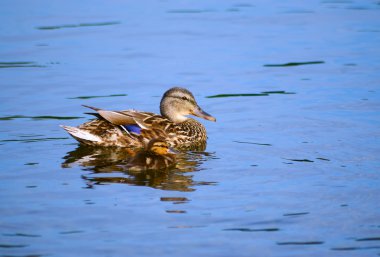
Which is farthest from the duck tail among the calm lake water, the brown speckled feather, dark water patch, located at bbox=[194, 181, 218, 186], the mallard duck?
dark water patch, located at bbox=[194, 181, 218, 186]

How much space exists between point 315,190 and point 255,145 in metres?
1.64

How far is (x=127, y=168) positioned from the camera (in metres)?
8.53

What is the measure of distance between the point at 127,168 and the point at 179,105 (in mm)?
1964

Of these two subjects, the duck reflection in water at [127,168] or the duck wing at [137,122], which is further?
the duck wing at [137,122]

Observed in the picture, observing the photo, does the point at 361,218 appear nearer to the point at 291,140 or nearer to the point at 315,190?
the point at 315,190

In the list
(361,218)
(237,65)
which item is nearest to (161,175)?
(361,218)

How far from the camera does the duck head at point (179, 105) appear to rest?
10.3 metres

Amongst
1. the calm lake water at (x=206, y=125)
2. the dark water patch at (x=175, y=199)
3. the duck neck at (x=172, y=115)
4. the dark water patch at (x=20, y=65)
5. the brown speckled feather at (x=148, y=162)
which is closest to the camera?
the calm lake water at (x=206, y=125)

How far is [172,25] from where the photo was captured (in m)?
15.5

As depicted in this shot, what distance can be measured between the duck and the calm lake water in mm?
→ 131

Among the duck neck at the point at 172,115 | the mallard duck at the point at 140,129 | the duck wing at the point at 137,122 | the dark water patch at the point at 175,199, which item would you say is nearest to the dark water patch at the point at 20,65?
the duck neck at the point at 172,115

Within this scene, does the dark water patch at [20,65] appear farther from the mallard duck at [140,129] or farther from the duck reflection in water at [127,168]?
the duck reflection in water at [127,168]

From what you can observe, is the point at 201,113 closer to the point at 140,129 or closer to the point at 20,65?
the point at 140,129

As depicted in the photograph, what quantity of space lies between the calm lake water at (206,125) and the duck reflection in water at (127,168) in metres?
0.03
